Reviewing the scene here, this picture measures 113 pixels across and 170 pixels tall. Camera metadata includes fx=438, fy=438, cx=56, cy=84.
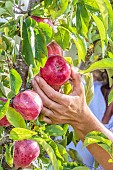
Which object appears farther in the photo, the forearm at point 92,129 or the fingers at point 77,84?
the forearm at point 92,129

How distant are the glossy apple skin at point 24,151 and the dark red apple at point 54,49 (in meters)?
0.20

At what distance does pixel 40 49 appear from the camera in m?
0.88

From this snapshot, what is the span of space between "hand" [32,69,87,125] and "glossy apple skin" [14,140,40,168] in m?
0.12

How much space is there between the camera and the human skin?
99 centimetres

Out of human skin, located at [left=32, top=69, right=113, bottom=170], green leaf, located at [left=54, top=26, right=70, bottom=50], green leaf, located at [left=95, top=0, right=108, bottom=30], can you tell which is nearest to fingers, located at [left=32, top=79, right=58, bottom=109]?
human skin, located at [left=32, top=69, right=113, bottom=170]

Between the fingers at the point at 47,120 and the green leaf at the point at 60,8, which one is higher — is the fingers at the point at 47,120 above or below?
below

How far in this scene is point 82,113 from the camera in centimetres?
114

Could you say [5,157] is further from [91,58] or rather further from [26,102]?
[91,58]

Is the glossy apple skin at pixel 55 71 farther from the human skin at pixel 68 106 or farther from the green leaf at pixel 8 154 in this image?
the green leaf at pixel 8 154

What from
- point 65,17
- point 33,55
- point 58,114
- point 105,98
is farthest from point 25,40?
point 105,98

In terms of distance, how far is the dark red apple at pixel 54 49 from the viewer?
967mm

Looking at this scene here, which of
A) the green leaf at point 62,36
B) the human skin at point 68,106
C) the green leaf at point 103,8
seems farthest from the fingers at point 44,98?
the green leaf at point 103,8

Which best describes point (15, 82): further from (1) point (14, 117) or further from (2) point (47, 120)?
(2) point (47, 120)

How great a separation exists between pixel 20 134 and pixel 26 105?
8cm
